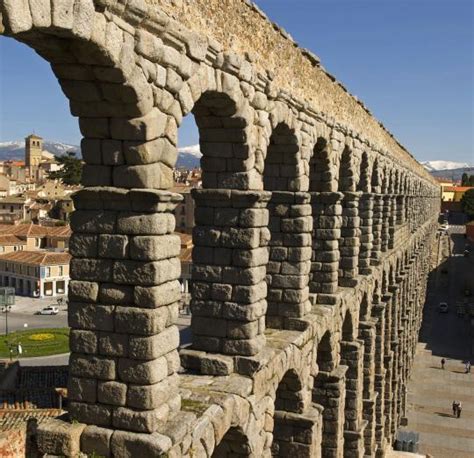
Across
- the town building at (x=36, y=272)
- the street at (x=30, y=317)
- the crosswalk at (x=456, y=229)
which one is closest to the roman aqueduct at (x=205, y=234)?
the street at (x=30, y=317)

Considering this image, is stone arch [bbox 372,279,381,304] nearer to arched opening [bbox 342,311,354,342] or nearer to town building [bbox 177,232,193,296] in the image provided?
arched opening [bbox 342,311,354,342]

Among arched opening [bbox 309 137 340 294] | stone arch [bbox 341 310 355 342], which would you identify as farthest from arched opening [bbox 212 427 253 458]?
stone arch [bbox 341 310 355 342]

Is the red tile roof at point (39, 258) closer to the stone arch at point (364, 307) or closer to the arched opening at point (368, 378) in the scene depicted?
the arched opening at point (368, 378)

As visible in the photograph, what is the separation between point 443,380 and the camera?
113 feet

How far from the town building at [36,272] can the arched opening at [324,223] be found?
1721 inches

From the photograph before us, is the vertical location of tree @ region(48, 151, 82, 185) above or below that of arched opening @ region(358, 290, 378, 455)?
above

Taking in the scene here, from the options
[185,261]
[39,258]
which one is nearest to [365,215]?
[185,261]

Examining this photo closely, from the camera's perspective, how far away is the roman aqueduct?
6637 millimetres

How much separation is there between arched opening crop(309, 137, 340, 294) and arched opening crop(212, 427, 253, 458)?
5504mm

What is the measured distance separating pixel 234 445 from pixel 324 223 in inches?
246

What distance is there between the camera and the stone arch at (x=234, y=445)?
29.8 ft

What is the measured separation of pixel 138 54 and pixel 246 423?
536cm

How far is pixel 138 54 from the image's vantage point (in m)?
6.66

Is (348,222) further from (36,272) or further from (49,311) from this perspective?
(36,272)
